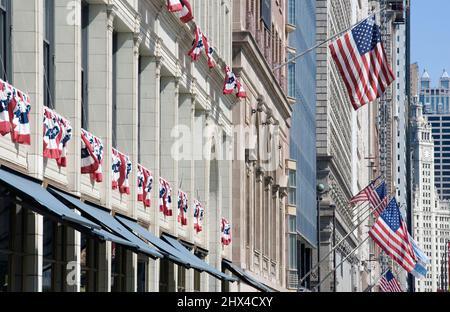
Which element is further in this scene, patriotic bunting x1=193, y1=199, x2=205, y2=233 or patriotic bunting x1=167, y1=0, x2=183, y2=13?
patriotic bunting x1=193, y1=199, x2=205, y2=233

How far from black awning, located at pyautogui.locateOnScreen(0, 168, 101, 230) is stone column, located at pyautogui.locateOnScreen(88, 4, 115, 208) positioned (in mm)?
8265

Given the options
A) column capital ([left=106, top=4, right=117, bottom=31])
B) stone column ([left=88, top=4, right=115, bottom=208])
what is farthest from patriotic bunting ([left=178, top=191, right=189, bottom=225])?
column capital ([left=106, top=4, right=117, bottom=31])

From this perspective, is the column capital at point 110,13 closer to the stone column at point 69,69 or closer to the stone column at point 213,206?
the stone column at point 69,69

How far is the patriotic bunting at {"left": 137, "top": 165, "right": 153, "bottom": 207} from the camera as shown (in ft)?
124

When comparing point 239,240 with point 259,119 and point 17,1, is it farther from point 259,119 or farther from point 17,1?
point 17,1

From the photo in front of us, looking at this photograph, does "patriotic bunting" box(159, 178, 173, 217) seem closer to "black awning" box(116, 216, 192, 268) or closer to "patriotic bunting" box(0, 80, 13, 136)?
"black awning" box(116, 216, 192, 268)

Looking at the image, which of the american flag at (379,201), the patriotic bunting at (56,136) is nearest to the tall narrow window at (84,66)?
the patriotic bunting at (56,136)

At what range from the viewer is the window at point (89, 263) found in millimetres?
31414

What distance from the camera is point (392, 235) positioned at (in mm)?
68000

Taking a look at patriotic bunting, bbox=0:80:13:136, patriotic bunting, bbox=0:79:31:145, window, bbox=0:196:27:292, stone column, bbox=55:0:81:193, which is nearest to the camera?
patriotic bunting, bbox=0:80:13:136

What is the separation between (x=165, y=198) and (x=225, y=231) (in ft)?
44.6

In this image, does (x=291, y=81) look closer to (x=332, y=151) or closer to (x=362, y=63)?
(x=332, y=151)

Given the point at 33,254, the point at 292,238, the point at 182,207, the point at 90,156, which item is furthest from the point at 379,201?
the point at 33,254

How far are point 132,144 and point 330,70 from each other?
90244 mm
